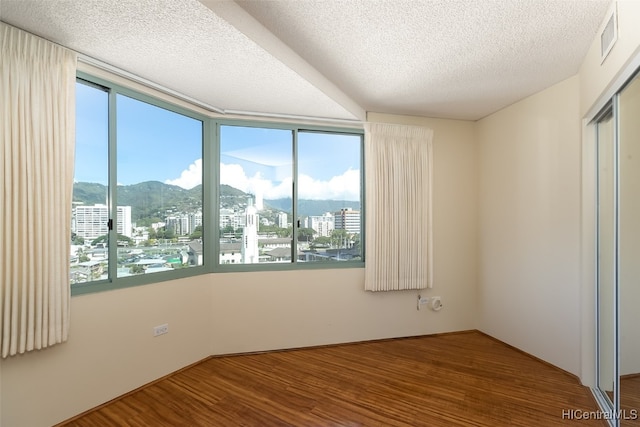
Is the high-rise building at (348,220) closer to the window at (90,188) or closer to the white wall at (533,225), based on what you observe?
the white wall at (533,225)

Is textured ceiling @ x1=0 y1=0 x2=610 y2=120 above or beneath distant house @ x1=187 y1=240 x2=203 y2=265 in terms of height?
above

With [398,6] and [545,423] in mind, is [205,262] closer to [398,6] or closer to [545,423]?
[398,6]

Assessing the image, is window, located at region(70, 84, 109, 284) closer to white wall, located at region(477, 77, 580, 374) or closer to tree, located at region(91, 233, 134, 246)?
tree, located at region(91, 233, 134, 246)

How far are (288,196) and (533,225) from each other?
97.3 inches

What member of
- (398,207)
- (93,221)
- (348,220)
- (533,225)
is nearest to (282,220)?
(348,220)

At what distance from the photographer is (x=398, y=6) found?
73.7 inches

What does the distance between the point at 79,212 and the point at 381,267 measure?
9.04 feet

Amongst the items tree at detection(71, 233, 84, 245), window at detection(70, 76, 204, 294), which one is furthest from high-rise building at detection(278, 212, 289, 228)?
tree at detection(71, 233, 84, 245)

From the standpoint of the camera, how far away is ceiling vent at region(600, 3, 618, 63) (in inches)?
71.6

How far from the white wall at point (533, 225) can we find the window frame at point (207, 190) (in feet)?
4.91

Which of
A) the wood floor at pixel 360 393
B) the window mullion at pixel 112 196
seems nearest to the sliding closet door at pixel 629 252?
the wood floor at pixel 360 393

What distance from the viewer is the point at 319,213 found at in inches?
145

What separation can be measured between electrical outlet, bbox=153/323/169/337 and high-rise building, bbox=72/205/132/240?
33.4 inches

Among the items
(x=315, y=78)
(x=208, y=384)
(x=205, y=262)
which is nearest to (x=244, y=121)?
(x=315, y=78)
